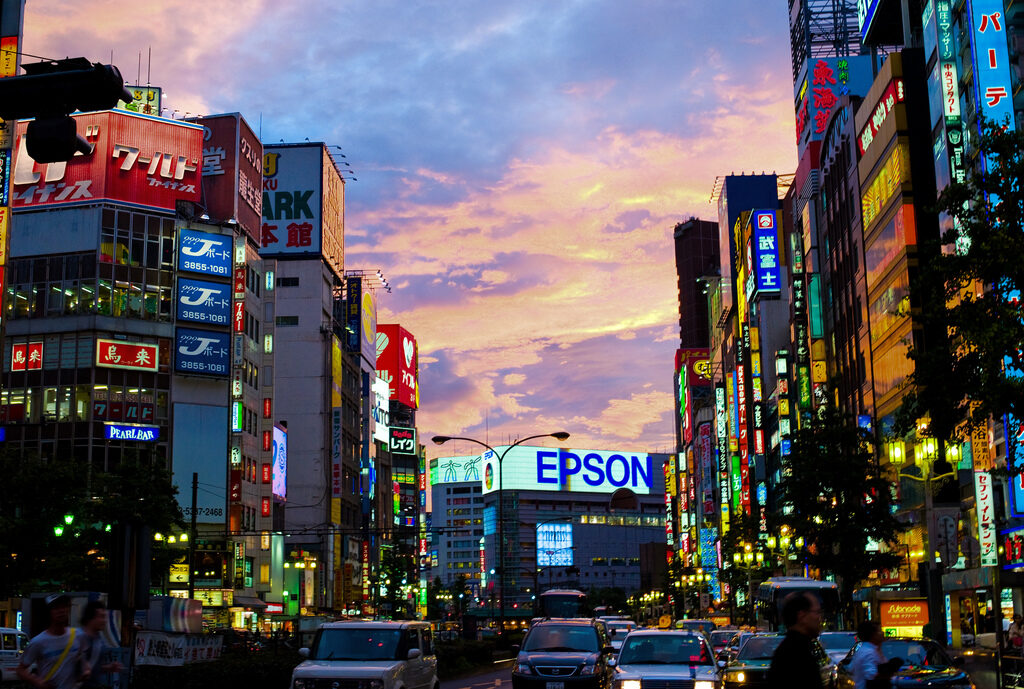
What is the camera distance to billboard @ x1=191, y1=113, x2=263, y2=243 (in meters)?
95.4

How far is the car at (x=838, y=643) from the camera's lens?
28078 millimetres

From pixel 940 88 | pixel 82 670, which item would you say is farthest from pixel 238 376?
pixel 82 670

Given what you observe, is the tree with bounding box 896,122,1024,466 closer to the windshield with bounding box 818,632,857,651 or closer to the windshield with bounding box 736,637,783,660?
the windshield with bounding box 818,632,857,651

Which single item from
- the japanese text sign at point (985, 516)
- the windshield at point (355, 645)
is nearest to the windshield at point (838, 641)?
the windshield at point (355, 645)

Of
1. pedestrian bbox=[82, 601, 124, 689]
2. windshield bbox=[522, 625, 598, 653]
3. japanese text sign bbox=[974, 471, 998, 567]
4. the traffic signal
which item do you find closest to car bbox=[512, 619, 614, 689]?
windshield bbox=[522, 625, 598, 653]

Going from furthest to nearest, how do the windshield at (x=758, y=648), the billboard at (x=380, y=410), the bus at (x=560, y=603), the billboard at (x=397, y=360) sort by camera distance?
the billboard at (x=397, y=360)
the billboard at (x=380, y=410)
the bus at (x=560, y=603)
the windshield at (x=758, y=648)

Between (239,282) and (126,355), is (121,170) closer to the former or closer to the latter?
(239,282)

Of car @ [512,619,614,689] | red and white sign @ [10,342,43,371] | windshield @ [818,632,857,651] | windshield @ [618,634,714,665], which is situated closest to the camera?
windshield @ [618,634,714,665]

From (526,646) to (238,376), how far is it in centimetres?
7006

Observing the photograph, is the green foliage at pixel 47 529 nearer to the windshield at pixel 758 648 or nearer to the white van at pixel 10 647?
the white van at pixel 10 647

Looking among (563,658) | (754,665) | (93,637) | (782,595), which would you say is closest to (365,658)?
(563,658)

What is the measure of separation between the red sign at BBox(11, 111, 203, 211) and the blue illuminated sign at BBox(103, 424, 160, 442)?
1666 cm

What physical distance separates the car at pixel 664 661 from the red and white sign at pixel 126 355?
228 feet

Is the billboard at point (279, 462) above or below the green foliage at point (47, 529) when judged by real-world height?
above
